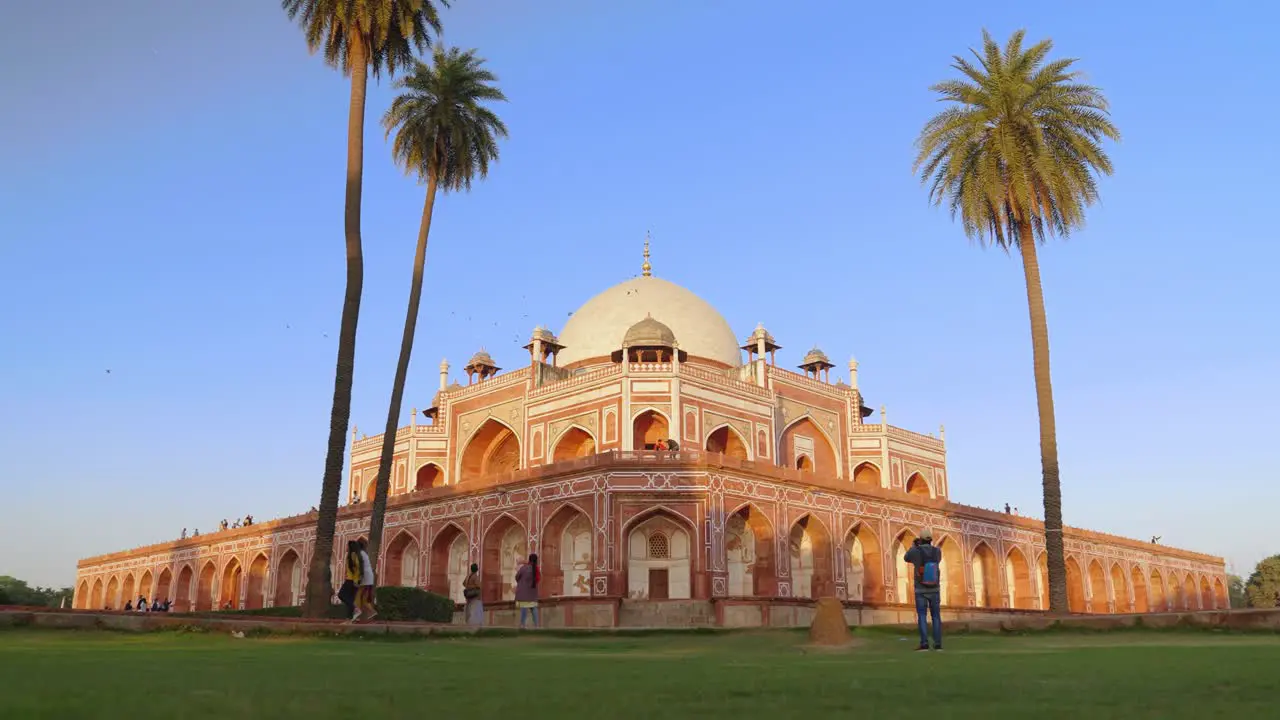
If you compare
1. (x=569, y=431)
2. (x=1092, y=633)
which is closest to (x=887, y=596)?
(x=569, y=431)

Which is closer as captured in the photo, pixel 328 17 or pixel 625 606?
pixel 328 17

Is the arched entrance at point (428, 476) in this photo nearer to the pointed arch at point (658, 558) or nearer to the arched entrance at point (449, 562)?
the arched entrance at point (449, 562)

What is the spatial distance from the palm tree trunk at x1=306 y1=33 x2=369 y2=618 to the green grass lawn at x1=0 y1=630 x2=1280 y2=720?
1077 cm

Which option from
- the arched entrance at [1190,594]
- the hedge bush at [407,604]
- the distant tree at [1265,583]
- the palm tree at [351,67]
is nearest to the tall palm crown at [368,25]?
the palm tree at [351,67]

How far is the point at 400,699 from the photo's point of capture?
5637 mm

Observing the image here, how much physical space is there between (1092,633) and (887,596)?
916 inches

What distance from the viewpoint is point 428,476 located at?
5256 cm

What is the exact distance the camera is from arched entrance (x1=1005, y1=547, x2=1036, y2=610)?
156 ft

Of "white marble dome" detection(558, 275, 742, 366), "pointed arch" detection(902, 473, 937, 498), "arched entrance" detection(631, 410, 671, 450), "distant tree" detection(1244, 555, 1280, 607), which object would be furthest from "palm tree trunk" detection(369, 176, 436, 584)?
"distant tree" detection(1244, 555, 1280, 607)

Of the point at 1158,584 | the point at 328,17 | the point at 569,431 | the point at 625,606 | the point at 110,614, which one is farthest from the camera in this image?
the point at 1158,584

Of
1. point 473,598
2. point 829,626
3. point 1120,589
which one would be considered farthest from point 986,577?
point 829,626

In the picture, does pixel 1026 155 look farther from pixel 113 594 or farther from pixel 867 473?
pixel 113 594

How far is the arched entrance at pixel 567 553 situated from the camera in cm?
3656

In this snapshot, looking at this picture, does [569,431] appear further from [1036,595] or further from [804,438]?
[1036,595]
